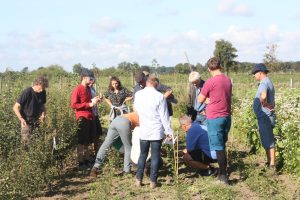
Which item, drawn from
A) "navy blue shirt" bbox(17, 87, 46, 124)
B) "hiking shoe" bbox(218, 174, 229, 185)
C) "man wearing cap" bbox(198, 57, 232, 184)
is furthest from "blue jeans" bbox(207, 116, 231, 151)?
"navy blue shirt" bbox(17, 87, 46, 124)

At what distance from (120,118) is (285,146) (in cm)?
257

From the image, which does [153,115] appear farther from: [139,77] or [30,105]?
[30,105]

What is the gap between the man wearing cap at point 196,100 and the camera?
727cm

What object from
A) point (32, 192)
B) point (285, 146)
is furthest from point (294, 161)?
point (32, 192)

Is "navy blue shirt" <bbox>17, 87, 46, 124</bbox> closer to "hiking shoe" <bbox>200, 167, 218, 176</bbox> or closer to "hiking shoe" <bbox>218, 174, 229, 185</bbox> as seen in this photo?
"hiking shoe" <bbox>200, 167, 218, 176</bbox>

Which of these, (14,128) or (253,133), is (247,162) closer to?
(253,133)

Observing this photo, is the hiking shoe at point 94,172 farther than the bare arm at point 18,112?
Yes

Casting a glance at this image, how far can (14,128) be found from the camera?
7.19 metres

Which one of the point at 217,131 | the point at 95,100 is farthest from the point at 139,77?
the point at 217,131

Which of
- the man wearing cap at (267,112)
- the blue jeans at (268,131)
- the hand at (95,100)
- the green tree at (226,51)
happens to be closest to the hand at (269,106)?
the man wearing cap at (267,112)

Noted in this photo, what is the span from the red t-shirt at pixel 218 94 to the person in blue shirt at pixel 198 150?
2.13 ft

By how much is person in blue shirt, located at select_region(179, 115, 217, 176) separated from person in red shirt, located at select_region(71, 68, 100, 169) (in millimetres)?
1754

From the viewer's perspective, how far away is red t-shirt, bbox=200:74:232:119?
20.1ft

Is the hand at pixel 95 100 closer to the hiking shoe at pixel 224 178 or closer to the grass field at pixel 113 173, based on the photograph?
the grass field at pixel 113 173
